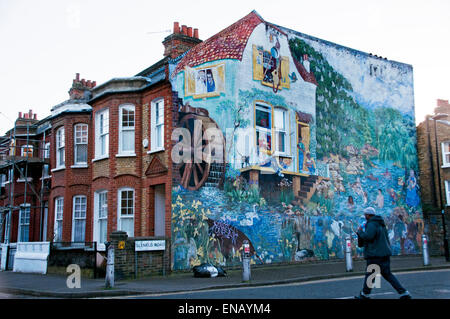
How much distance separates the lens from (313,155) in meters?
22.3

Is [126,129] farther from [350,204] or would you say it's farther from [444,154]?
[444,154]

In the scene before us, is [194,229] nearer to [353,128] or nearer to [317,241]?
[317,241]

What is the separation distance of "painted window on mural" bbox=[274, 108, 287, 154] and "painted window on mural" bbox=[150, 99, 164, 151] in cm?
481

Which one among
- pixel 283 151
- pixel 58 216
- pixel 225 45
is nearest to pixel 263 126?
pixel 283 151

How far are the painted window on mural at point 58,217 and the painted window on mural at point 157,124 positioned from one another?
687cm

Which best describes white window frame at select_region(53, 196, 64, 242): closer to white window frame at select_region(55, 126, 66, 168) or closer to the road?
white window frame at select_region(55, 126, 66, 168)

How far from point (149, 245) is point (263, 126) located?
6.85 metres

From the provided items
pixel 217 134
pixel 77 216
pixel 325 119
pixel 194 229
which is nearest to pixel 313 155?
pixel 325 119

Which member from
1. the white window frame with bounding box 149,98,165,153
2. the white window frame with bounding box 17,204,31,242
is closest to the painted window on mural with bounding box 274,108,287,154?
the white window frame with bounding box 149,98,165,153

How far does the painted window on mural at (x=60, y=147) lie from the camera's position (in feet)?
79.0

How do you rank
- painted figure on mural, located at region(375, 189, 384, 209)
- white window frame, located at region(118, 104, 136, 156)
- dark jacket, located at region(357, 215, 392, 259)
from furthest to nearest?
painted figure on mural, located at region(375, 189, 384, 209)
white window frame, located at region(118, 104, 136, 156)
dark jacket, located at region(357, 215, 392, 259)

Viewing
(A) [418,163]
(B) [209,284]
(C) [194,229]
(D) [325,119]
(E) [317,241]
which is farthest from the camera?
(A) [418,163]

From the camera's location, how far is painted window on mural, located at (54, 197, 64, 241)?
23750 millimetres
